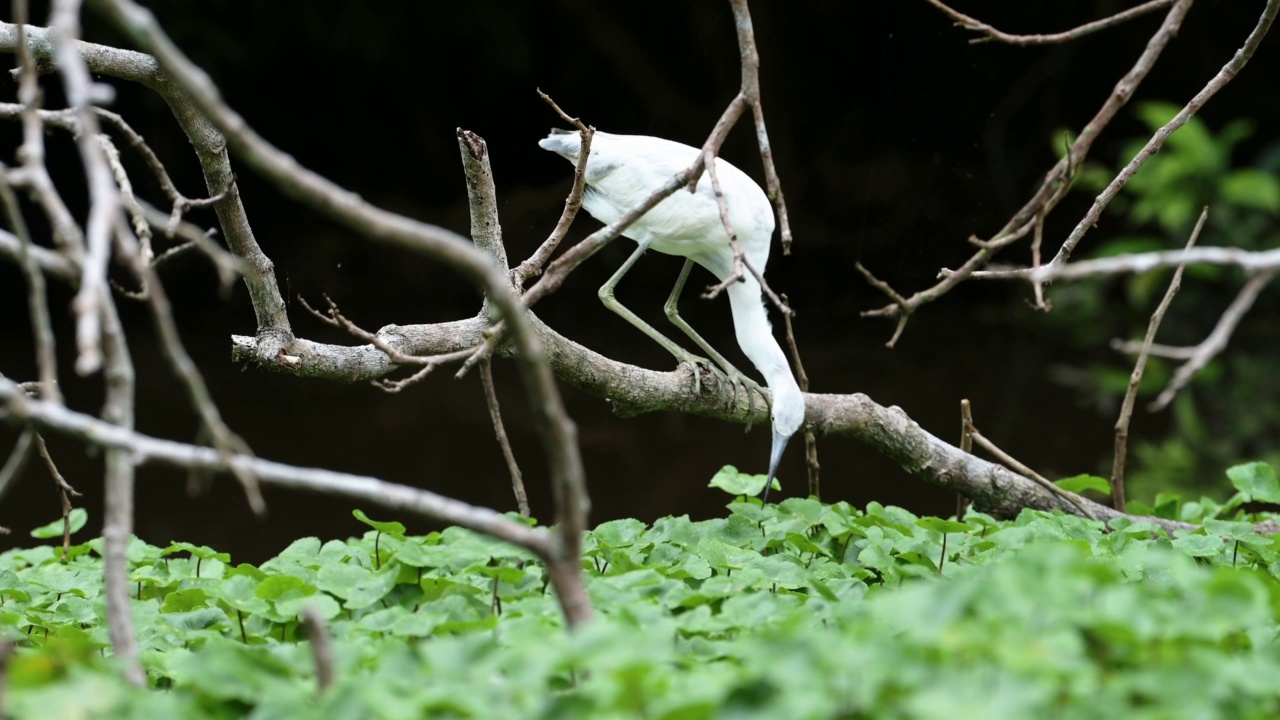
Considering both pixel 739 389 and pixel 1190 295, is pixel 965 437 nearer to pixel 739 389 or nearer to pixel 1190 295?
pixel 739 389

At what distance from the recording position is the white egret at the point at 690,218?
282 centimetres

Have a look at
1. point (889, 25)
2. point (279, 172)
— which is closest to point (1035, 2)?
point (889, 25)

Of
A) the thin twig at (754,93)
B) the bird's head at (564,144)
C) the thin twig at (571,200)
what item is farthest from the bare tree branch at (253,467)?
the bird's head at (564,144)

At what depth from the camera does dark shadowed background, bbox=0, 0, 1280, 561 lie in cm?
560

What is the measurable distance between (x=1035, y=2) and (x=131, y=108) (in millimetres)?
4751

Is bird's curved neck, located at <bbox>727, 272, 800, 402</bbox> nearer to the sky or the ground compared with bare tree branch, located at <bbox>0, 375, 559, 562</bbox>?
nearer to the sky

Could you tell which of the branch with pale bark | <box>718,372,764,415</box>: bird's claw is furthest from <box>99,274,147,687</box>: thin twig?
<box>718,372,764,415</box>: bird's claw

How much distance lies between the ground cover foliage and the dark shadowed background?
322cm

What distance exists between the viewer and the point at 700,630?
4.66 feet

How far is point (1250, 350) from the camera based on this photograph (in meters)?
6.85

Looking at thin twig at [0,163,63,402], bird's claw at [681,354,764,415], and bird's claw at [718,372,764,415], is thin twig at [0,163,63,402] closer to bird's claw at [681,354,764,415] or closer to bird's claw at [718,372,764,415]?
bird's claw at [681,354,764,415]

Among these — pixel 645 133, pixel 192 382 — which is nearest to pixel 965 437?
pixel 192 382

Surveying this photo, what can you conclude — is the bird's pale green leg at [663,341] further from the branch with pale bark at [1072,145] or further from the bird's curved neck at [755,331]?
the branch with pale bark at [1072,145]

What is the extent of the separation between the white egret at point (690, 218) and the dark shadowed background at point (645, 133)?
2223 millimetres
